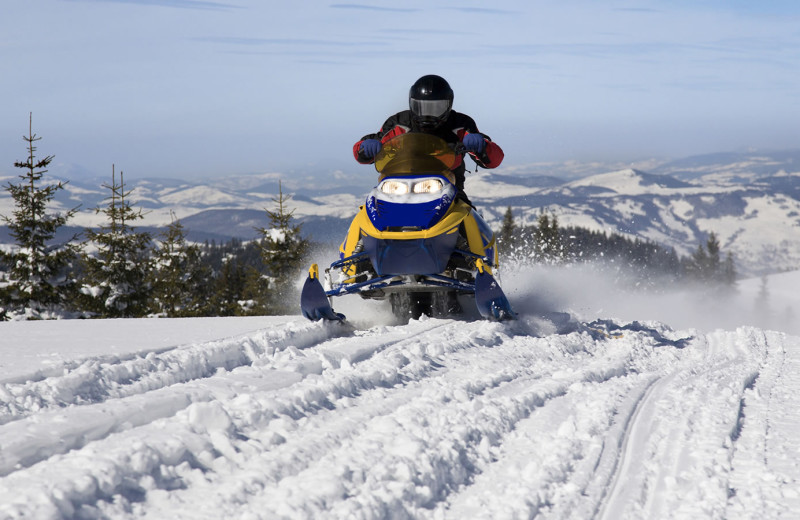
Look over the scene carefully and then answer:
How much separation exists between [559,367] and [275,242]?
22.6 metres

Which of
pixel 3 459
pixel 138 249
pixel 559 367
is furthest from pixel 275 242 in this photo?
pixel 3 459

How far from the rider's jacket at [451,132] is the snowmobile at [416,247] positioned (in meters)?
0.29

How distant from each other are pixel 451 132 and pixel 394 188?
1204 millimetres

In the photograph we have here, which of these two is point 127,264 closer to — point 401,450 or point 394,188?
point 394,188

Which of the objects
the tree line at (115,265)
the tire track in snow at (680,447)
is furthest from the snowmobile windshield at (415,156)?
the tree line at (115,265)

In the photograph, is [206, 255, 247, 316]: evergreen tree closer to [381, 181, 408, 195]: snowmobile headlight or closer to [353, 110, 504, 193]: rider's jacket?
[353, 110, 504, 193]: rider's jacket

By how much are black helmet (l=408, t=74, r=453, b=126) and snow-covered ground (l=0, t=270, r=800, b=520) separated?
2475 mm

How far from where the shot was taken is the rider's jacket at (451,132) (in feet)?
23.8

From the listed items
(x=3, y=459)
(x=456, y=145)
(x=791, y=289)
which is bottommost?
(x=791, y=289)

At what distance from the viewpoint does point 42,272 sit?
776 inches

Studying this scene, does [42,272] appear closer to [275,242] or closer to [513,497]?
[275,242]

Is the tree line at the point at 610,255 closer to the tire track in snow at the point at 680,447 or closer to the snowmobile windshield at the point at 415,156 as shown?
the snowmobile windshield at the point at 415,156

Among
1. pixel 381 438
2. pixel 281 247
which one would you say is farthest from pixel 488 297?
pixel 281 247

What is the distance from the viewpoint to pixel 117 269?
74.1ft
